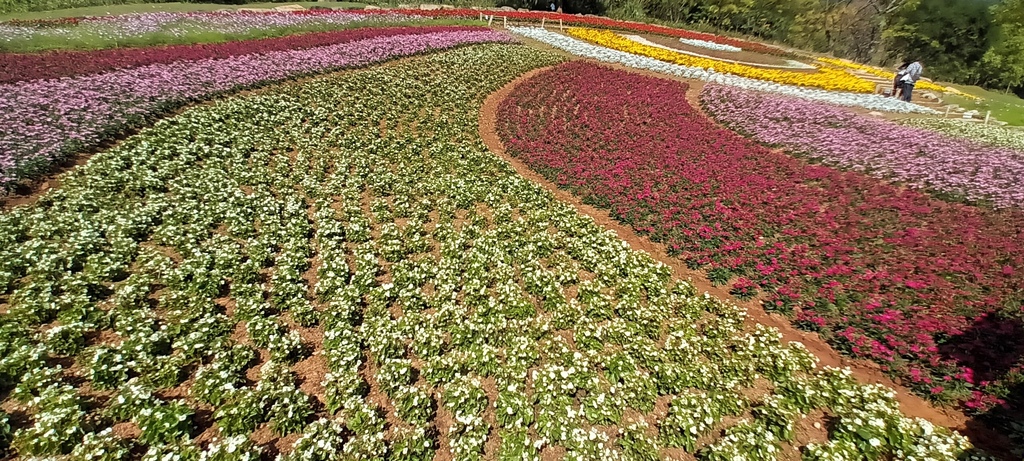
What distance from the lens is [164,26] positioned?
2727 cm

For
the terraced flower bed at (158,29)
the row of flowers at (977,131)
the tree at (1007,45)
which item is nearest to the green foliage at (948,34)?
the tree at (1007,45)

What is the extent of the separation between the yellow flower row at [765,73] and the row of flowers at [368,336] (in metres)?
26.8

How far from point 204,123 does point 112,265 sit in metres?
8.83

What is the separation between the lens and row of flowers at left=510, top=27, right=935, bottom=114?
26.6 metres

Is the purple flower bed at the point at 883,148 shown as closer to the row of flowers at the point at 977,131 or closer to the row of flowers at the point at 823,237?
the row of flowers at the point at 823,237

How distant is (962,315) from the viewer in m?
9.43

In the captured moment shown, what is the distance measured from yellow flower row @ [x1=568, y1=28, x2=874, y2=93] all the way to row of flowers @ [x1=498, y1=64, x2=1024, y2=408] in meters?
15.5

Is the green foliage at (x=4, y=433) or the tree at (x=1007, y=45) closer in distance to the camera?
the green foliage at (x=4, y=433)

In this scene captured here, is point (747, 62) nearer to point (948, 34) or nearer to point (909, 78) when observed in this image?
point (909, 78)

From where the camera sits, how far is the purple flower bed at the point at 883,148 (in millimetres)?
15289

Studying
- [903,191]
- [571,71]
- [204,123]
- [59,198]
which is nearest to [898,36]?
[571,71]

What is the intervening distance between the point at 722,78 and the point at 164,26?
35.6 m

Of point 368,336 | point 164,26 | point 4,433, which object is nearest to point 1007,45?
point 368,336

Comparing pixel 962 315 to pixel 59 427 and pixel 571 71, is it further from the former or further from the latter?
pixel 571 71
